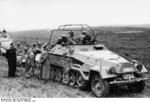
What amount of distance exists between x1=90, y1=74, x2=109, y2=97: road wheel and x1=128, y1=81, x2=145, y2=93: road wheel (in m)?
1.53

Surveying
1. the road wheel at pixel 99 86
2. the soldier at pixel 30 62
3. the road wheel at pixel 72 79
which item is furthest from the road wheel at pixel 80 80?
the soldier at pixel 30 62

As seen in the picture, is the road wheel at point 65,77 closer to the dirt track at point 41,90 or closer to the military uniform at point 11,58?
the dirt track at point 41,90

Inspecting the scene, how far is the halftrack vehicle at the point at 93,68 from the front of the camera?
10750 millimetres

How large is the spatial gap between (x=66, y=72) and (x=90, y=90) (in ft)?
4.11

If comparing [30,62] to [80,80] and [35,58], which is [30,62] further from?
[80,80]

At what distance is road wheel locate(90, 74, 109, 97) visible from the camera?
10659 mm

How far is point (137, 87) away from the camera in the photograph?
1175cm

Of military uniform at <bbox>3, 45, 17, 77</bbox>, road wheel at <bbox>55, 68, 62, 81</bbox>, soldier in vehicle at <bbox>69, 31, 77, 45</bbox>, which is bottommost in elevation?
road wheel at <bbox>55, 68, 62, 81</bbox>

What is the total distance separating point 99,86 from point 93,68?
24.6 inches

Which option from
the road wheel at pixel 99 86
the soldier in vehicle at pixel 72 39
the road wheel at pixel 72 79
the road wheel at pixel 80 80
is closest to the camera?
the road wheel at pixel 99 86

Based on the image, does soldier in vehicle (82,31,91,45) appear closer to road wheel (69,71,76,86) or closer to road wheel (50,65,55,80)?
road wheel (69,71,76,86)

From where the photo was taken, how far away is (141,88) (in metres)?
11.7

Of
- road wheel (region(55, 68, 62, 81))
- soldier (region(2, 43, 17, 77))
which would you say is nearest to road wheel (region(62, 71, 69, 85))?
road wheel (region(55, 68, 62, 81))

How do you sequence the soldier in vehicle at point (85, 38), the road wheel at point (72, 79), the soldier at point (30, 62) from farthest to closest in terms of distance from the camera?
1. the soldier at point (30, 62)
2. the soldier in vehicle at point (85, 38)
3. the road wheel at point (72, 79)
